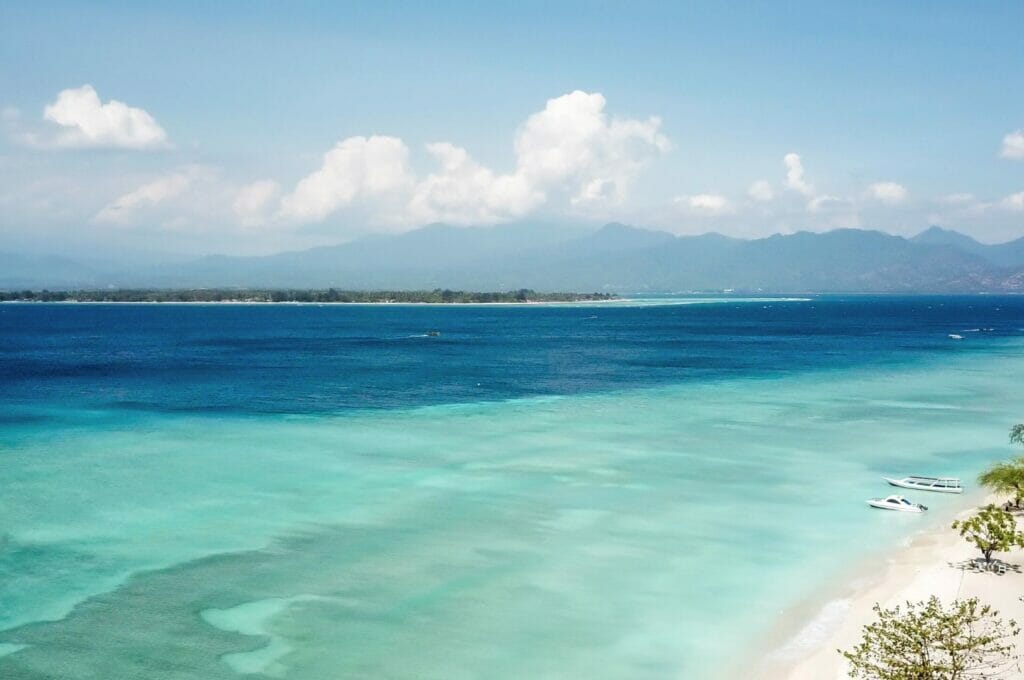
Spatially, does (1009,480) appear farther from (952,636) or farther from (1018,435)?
(952,636)

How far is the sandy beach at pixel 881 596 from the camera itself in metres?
18.6

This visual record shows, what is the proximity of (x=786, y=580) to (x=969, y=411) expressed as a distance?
3726 centimetres

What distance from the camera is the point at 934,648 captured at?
1341 cm

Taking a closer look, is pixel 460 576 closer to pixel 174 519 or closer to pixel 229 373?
pixel 174 519

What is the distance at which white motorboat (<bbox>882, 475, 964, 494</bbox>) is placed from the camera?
3350 centimetres

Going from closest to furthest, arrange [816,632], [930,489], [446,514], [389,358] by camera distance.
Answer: [816,632]
[446,514]
[930,489]
[389,358]

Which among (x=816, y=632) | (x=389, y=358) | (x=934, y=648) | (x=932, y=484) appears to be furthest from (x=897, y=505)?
(x=389, y=358)

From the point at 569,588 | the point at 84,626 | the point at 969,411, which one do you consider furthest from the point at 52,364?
the point at 969,411

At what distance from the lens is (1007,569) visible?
22391 mm

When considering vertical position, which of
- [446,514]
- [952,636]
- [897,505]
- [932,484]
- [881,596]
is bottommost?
[881,596]

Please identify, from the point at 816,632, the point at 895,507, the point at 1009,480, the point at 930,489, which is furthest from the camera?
the point at 930,489

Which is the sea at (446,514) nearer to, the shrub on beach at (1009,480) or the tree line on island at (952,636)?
the shrub on beach at (1009,480)

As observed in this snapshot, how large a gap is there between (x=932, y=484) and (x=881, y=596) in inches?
536

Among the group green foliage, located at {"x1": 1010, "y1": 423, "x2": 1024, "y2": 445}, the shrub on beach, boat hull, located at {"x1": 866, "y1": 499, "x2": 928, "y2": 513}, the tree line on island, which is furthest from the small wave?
green foliage, located at {"x1": 1010, "y1": 423, "x2": 1024, "y2": 445}
